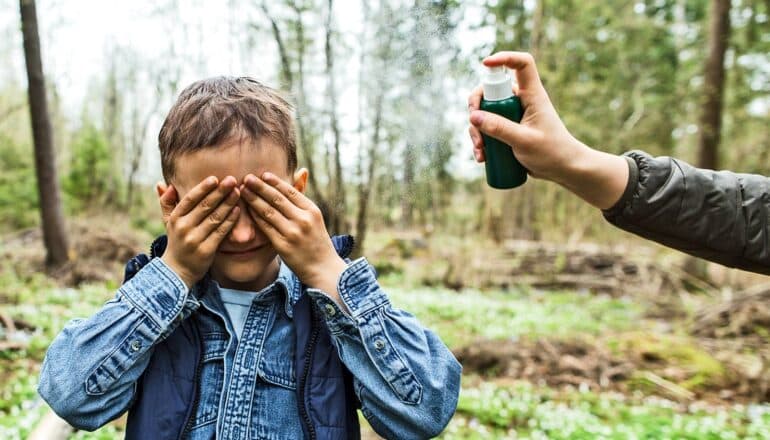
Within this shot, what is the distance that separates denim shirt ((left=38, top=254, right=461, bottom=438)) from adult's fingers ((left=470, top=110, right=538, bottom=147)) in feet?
1.63

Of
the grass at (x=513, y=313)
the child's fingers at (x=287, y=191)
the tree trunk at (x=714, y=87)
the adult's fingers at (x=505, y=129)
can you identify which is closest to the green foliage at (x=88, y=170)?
the grass at (x=513, y=313)

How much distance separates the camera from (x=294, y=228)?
59.3 inches

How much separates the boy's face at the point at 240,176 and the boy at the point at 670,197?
575mm

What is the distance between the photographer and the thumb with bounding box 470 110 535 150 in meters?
1.54

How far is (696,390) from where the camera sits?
5.75m

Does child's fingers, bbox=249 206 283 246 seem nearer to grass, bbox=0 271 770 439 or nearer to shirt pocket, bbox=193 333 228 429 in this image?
shirt pocket, bbox=193 333 228 429

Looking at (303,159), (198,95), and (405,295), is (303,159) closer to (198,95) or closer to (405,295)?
(405,295)

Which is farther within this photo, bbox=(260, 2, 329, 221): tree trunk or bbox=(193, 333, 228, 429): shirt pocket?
bbox=(260, 2, 329, 221): tree trunk

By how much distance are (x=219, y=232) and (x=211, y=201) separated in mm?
89

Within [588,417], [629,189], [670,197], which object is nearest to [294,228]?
[629,189]

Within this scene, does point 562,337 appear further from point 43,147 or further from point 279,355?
point 43,147

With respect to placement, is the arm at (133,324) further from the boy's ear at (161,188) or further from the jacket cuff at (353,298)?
the jacket cuff at (353,298)

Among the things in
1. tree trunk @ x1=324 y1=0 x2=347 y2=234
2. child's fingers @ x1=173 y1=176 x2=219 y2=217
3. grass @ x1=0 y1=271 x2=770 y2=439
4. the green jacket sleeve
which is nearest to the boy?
the green jacket sleeve

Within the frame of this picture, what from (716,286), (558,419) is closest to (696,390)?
(558,419)
